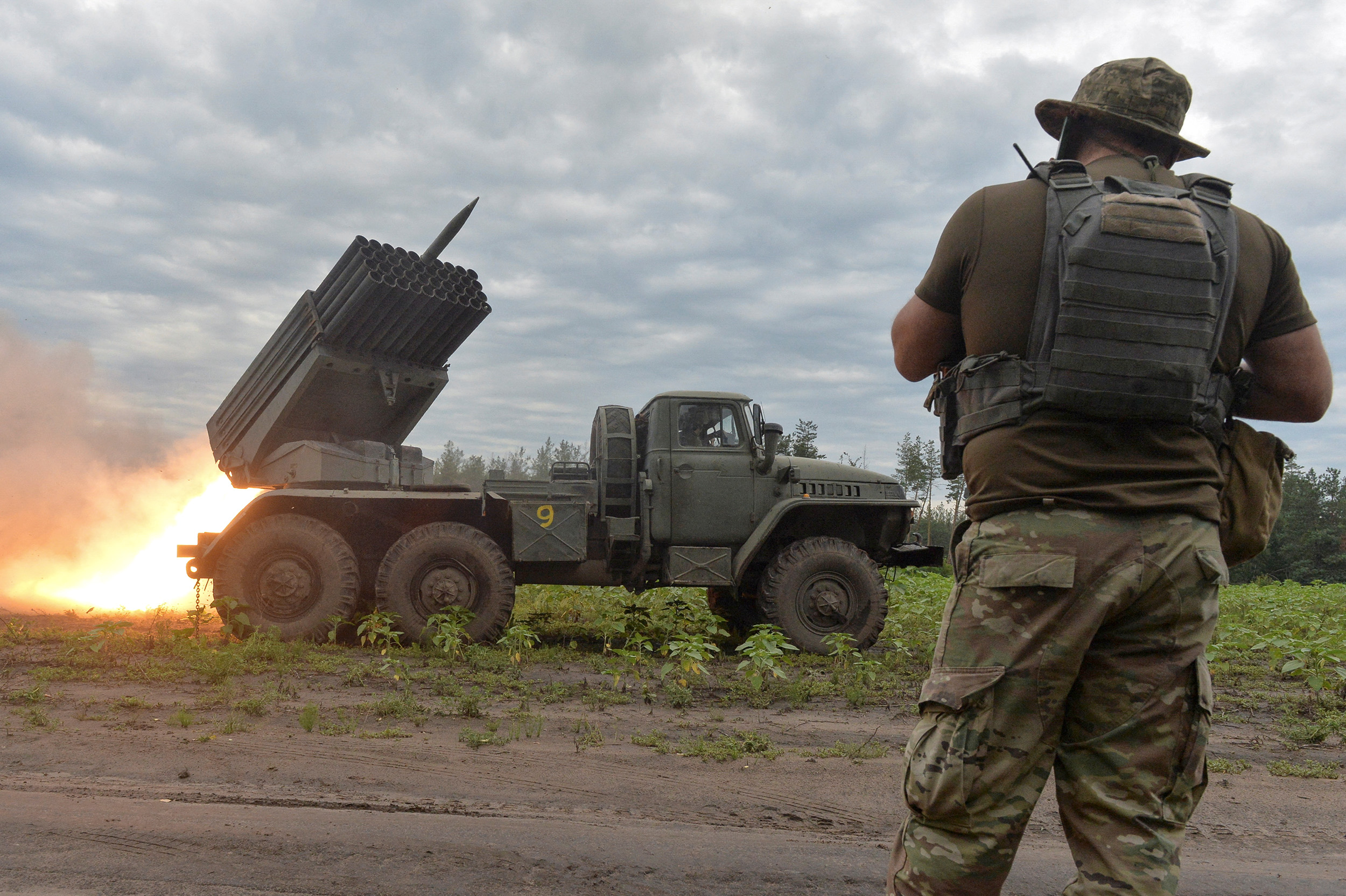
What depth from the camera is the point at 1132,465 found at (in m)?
1.90

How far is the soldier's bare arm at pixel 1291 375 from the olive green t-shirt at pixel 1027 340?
0.03 m

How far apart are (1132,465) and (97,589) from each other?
13270 millimetres

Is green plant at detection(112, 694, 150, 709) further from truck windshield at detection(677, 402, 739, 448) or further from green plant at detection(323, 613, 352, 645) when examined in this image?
truck windshield at detection(677, 402, 739, 448)

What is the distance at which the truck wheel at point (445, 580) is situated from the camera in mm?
8094

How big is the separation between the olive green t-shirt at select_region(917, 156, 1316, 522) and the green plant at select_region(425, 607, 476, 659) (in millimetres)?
5928

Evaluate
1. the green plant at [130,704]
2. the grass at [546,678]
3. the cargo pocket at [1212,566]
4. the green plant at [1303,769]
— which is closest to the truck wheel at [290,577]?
the grass at [546,678]

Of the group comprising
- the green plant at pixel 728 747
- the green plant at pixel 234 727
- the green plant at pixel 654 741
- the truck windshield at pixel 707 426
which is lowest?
the green plant at pixel 728 747

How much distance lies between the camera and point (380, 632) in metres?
7.70

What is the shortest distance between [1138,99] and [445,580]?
7.13 m

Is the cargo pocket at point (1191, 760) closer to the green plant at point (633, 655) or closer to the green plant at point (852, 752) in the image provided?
the green plant at point (852, 752)

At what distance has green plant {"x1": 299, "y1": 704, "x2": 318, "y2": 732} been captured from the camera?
4852 millimetres

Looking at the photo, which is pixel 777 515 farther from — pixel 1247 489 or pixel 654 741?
pixel 1247 489

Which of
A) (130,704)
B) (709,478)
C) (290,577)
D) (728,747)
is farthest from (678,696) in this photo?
(290,577)

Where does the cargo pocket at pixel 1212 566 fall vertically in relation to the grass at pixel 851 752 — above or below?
above
